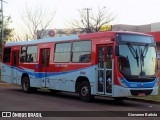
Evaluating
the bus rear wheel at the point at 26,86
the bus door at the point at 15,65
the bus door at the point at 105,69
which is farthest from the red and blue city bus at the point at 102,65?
the bus door at the point at 15,65

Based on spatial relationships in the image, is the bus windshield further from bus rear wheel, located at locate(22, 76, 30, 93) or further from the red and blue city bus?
bus rear wheel, located at locate(22, 76, 30, 93)

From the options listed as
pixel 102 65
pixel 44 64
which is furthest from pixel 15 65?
pixel 102 65

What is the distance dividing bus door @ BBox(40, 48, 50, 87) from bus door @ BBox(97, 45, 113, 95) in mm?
4853

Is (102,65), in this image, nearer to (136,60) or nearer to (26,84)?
(136,60)

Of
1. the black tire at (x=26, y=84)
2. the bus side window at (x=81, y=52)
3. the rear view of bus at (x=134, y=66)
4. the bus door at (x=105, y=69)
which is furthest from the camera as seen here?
the black tire at (x=26, y=84)

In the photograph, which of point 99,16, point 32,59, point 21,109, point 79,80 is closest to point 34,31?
point 99,16

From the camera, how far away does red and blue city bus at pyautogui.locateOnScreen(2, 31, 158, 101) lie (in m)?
16.0

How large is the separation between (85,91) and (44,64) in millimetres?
4589

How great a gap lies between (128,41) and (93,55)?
1.77 m

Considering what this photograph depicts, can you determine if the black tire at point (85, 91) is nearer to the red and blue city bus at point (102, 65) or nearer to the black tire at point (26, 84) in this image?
the red and blue city bus at point (102, 65)

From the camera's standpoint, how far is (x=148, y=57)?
1677 centimetres

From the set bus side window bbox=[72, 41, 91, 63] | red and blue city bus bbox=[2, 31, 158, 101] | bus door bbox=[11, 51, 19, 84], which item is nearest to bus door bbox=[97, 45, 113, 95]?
red and blue city bus bbox=[2, 31, 158, 101]

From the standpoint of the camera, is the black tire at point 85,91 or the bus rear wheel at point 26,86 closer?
the black tire at point 85,91

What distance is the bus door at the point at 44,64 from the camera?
830 inches
